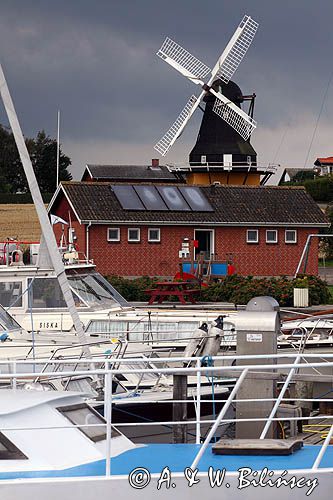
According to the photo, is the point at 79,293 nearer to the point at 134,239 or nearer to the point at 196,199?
the point at 134,239

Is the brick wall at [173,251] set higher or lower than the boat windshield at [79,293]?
higher

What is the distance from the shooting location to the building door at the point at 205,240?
5612 cm

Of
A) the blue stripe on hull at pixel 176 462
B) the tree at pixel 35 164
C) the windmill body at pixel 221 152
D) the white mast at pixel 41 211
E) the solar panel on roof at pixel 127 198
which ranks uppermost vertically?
the tree at pixel 35 164

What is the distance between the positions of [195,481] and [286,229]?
47995 millimetres

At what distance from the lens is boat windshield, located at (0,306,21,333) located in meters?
20.4

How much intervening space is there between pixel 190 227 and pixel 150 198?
8.74 feet

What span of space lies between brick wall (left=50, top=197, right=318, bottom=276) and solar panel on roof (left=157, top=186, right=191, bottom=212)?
116cm

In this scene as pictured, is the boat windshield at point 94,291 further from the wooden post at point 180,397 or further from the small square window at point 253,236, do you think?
the small square window at point 253,236

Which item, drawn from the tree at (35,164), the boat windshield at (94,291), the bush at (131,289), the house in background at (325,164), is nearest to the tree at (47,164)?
the tree at (35,164)

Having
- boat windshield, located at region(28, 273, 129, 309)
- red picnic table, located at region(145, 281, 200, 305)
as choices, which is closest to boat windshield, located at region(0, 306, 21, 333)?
boat windshield, located at region(28, 273, 129, 309)

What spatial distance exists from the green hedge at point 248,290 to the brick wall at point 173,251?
880 centimetres

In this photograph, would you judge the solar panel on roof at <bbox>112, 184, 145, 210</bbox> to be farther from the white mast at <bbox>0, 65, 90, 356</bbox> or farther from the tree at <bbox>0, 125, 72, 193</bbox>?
the tree at <bbox>0, 125, 72, 193</bbox>

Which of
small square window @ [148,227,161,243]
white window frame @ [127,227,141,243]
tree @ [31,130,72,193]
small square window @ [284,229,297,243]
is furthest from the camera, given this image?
tree @ [31,130,72,193]

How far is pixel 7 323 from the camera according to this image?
2064 cm
